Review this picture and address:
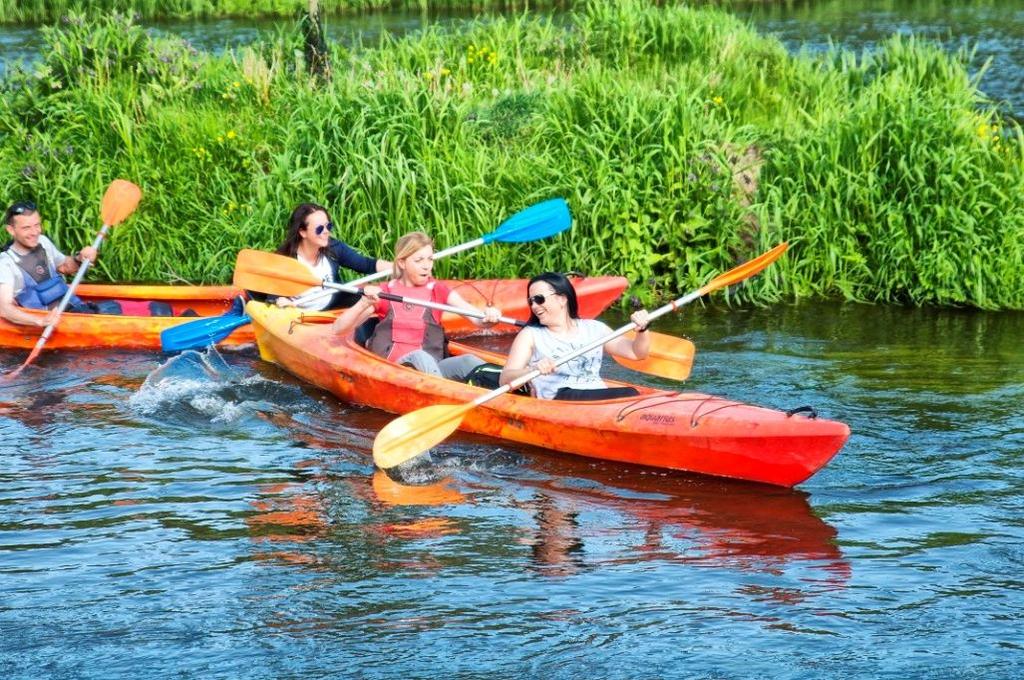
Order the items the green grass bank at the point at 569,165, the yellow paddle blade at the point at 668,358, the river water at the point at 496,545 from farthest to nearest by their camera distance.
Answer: the green grass bank at the point at 569,165 < the yellow paddle blade at the point at 668,358 < the river water at the point at 496,545

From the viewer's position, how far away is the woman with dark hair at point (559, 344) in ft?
22.7

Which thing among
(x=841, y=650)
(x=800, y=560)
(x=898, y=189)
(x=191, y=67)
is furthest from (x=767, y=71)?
(x=841, y=650)

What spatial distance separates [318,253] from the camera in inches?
362

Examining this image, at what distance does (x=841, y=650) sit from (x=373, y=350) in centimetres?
396

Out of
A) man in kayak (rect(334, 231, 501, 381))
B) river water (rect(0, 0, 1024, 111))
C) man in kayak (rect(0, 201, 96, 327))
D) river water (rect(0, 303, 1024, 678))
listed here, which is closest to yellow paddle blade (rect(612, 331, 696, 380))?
river water (rect(0, 303, 1024, 678))

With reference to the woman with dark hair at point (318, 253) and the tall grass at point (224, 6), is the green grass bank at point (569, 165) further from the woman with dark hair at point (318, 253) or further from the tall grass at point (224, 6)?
the tall grass at point (224, 6)

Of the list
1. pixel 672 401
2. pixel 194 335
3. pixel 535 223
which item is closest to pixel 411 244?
pixel 535 223

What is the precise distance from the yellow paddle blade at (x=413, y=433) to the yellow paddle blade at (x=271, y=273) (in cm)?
191

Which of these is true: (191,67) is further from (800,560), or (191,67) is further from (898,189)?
(800,560)

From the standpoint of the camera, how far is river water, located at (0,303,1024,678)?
4957mm

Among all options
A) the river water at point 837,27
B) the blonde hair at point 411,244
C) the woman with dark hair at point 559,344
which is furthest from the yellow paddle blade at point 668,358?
the river water at point 837,27

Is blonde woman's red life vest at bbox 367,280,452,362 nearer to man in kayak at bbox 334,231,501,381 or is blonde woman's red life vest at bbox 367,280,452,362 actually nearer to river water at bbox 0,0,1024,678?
man in kayak at bbox 334,231,501,381

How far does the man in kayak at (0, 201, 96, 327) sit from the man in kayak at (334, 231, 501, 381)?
241 centimetres

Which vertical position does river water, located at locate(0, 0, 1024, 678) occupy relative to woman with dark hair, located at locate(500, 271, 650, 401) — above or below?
below
